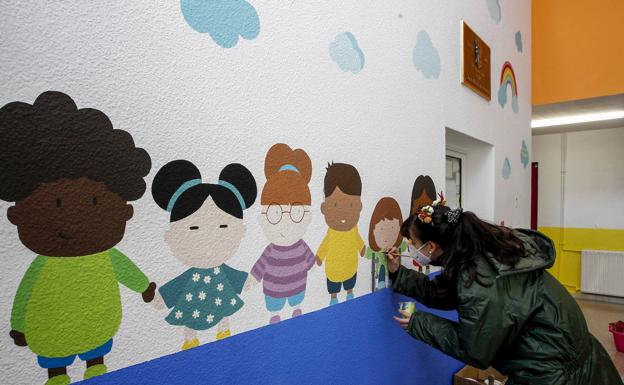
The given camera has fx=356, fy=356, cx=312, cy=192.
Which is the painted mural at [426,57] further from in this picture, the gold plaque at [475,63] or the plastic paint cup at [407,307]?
the plastic paint cup at [407,307]

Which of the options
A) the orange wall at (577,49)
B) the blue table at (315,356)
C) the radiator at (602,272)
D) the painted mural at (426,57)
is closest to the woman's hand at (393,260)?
the blue table at (315,356)

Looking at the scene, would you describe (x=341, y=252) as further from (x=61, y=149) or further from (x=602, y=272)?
(x=602, y=272)

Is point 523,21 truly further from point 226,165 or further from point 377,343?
point 226,165

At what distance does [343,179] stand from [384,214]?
1.22 feet

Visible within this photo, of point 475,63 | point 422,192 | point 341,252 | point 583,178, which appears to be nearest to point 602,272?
point 583,178

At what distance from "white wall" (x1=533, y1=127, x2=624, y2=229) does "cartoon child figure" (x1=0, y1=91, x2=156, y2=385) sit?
690 centimetres

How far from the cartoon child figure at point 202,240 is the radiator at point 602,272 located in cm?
647

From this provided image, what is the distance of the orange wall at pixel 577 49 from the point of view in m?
3.56

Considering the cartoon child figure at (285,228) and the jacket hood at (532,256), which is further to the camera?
the jacket hood at (532,256)

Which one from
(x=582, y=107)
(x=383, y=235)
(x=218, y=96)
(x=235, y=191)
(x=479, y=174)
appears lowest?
(x=383, y=235)

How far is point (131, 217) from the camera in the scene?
85 centimetres

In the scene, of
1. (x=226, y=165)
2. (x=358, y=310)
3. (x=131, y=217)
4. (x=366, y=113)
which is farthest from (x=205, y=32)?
(x=358, y=310)

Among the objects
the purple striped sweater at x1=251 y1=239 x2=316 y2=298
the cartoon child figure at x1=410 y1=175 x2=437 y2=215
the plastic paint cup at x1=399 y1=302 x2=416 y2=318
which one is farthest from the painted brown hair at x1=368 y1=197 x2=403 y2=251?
the purple striped sweater at x1=251 y1=239 x2=316 y2=298

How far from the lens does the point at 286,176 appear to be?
1215 mm
